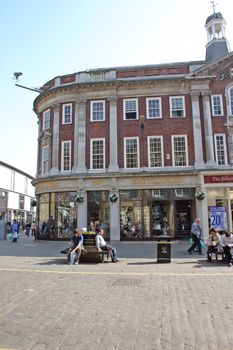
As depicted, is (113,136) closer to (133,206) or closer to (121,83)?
(121,83)

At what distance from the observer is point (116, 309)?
6109mm

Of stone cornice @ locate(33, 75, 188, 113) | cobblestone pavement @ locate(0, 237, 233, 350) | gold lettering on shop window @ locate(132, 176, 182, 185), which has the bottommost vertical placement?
cobblestone pavement @ locate(0, 237, 233, 350)

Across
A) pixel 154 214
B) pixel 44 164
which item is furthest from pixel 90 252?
pixel 44 164

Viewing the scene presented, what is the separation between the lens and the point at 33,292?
24.6 ft

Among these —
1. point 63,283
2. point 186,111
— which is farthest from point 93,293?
point 186,111

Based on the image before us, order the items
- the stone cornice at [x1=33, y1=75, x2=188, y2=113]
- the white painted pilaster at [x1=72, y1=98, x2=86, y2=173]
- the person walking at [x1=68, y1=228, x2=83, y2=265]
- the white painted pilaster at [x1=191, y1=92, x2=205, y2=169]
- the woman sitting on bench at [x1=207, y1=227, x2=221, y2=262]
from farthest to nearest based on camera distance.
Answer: the stone cornice at [x1=33, y1=75, x2=188, y2=113] → the white painted pilaster at [x1=72, y1=98, x2=86, y2=173] → the white painted pilaster at [x1=191, y1=92, x2=205, y2=169] → the woman sitting on bench at [x1=207, y1=227, x2=221, y2=262] → the person walking at [x1=68, y1=228, x2=83, y2=265]

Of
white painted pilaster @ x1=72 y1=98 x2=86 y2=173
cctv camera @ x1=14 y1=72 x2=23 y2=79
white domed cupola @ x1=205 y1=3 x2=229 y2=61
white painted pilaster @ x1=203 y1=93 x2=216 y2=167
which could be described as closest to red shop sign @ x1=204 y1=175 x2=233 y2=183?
white painted pilaster @ x1=203 y1=93 x2=216 y2=167

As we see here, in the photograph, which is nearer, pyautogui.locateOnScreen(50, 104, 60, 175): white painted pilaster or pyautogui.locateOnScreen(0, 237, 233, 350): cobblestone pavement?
pyautogui.locateOnScreen(0, 237, 233, 350): cobblestone pavement

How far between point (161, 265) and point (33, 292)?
18.8ft

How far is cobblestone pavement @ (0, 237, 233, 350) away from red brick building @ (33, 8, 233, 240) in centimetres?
1231

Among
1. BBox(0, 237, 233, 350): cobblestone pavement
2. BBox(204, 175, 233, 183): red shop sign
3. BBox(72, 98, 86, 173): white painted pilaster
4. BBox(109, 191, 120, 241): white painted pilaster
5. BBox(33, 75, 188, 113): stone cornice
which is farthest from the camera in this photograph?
BBox(33, 75, 188, 113): stone cornice

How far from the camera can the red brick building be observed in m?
22.8

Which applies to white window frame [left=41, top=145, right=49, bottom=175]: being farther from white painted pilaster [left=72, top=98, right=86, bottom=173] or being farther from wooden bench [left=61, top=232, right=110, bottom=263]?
wooden bench [left=61, top=232, right=110, bottom=263]

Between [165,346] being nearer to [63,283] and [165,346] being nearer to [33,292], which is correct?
[33,292]
